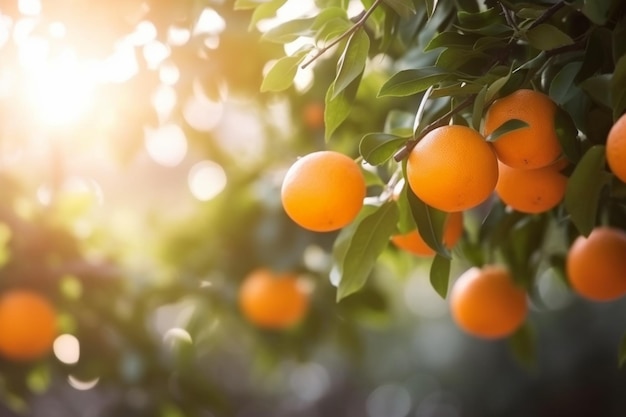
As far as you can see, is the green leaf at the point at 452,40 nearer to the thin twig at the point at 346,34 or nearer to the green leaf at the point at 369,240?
the thin twig at the point at 346,34

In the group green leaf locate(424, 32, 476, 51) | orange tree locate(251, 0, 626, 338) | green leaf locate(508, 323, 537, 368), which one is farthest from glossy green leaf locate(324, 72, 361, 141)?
green leaf locate(508, 323, 537, 368)

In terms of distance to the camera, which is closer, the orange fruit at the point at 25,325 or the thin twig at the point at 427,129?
the thin twig at the point at 427,129

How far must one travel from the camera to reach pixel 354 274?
0.86 meters

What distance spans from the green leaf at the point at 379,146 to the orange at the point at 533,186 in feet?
0.48

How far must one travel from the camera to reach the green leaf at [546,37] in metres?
0.76

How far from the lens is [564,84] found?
0.80 meters

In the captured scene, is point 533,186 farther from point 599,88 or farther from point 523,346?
point 523,346

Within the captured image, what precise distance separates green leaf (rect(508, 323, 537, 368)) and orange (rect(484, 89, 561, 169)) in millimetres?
770

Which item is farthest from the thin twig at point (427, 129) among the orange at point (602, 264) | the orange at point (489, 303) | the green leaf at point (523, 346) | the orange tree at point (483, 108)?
the green leaf at point (523, 346)

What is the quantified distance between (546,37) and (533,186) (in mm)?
167

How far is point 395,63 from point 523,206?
0.52 meters

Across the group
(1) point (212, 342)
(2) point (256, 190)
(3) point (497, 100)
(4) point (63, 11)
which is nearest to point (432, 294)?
(1) point (212, 342)

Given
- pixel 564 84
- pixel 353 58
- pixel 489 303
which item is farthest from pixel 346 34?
pixel 489 303

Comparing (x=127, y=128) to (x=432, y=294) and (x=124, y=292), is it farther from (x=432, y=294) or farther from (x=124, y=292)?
(x=432, y=294)
